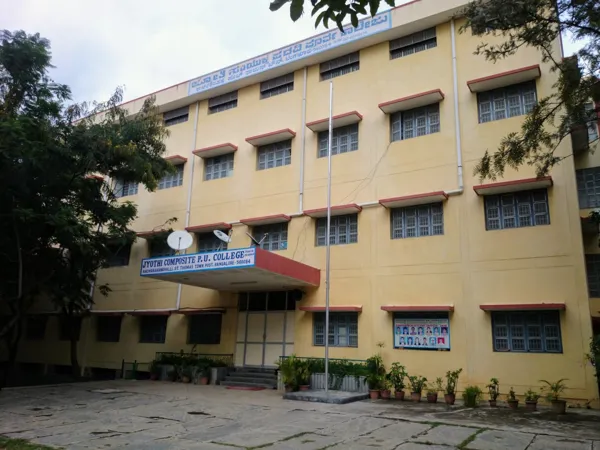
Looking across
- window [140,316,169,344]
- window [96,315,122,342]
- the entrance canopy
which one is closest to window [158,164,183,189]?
window [140,316,169,344]

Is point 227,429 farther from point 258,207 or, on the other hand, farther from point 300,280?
point 258,207

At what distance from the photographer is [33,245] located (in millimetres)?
13094

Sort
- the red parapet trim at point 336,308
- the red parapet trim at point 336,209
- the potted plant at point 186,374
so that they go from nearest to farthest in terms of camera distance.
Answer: the red parapet trim at point 336,308 → the red parapet trim at point 336,209 → the potted plant at point 186,374

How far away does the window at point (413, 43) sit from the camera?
1325 cm

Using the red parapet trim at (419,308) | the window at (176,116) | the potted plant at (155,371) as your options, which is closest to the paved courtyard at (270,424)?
the red parapet trim at (419,308)

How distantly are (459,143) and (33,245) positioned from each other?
11784 mm

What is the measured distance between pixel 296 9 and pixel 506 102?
401 inches

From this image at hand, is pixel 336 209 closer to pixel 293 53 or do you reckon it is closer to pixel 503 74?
pixel 503 74

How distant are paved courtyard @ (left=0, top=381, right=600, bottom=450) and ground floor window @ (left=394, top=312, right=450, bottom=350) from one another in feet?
5.59

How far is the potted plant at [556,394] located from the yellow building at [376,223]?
17 centimetres

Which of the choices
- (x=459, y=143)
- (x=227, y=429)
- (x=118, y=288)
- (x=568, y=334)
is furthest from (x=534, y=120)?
(x=118, y=288)

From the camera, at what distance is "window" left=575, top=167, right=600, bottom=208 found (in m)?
12.0

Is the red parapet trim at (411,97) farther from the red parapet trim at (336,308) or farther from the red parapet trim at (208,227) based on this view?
the red parapet trim at (208,227)

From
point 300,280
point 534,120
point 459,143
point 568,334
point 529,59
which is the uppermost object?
point 529,59
